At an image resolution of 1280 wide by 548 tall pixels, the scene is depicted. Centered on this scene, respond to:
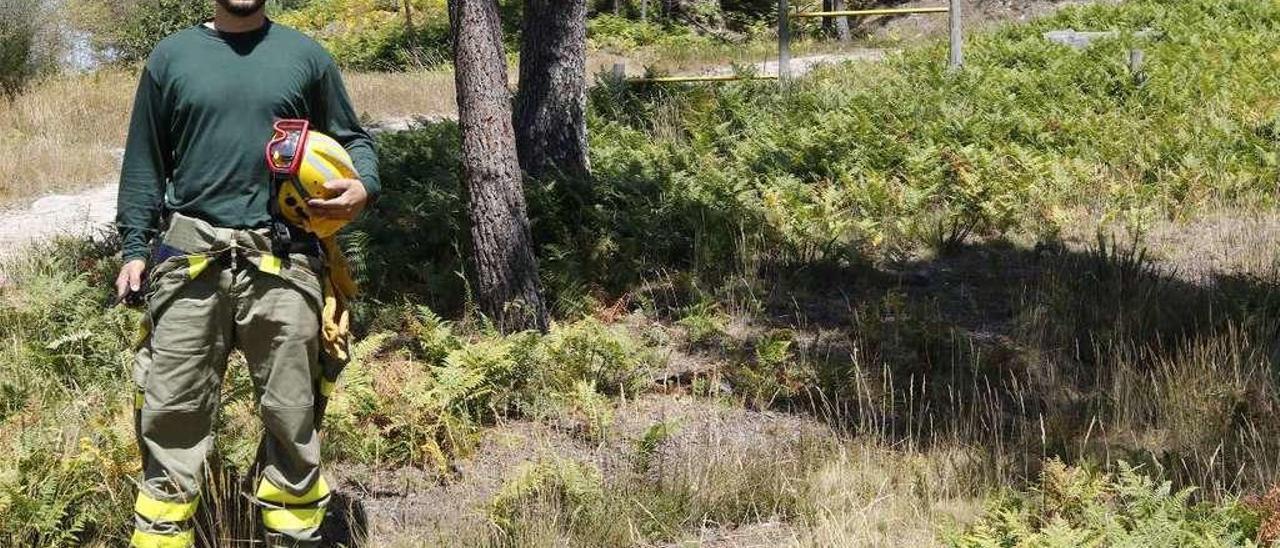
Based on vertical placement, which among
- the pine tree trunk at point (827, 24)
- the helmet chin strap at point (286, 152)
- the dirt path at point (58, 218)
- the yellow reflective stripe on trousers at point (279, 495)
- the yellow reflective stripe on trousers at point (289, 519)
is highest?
the pine tree trunk at point (827, 24)

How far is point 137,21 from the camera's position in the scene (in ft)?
142

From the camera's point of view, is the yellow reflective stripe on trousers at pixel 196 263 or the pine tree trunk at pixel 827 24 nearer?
the yellow reflective stripe on trousers at pixel 196 263

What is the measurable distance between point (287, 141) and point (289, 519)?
1.19 meters

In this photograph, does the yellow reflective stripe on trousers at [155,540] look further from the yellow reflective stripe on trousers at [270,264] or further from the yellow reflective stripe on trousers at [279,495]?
the yellow reflective stripe on trousers at [270,264]

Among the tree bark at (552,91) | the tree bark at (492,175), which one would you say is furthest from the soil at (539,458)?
the tree bark at (552,91)

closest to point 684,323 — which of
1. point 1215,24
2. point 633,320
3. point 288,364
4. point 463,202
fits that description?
point 633,320

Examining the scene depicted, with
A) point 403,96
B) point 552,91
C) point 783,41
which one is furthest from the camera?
point 403,96

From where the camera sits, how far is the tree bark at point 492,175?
264 inches

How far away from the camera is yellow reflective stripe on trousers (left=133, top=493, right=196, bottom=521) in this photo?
3844 mm

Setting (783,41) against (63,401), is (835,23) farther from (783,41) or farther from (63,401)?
(63,401)

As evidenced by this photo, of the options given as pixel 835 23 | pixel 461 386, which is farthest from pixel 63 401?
pixel 835 23

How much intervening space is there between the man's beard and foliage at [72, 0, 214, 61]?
1271 inches

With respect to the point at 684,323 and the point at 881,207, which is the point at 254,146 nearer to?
the point at 684,323

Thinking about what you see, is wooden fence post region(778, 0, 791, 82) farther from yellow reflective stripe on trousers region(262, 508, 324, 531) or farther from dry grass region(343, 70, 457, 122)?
yellow reflective stripe on trousers region(262, 508, 324, 531)
